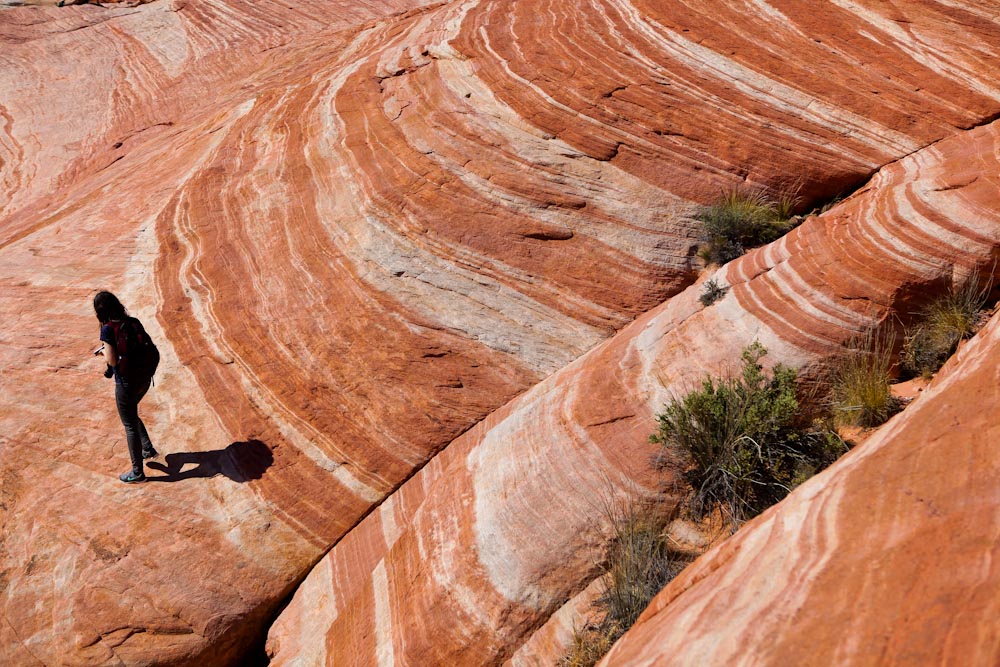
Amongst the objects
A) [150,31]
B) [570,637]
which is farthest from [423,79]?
[150,31]

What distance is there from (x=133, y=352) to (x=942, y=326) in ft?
18.5

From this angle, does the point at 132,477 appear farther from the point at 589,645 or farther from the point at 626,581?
the point at 626,581

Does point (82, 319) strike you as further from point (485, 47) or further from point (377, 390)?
point (485, 47)

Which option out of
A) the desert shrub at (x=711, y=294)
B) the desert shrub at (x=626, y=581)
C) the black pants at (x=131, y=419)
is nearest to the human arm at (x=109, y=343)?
the black pants at (x=131, y=419)

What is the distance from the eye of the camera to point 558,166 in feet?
21.5

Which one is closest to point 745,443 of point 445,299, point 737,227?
point 737,227

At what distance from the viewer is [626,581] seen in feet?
13.1

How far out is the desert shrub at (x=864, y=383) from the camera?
4461 mm

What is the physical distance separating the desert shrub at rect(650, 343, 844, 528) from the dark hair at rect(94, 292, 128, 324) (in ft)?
12.9

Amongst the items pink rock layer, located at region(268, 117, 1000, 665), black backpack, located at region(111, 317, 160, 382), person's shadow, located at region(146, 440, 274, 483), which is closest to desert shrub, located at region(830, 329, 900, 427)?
pink rock layer, located at region(268, 117, 1000, 665)

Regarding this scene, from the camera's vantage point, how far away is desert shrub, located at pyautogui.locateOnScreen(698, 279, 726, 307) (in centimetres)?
520

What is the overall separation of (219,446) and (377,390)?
4.20 feet

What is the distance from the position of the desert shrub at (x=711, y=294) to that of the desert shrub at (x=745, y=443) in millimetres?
776

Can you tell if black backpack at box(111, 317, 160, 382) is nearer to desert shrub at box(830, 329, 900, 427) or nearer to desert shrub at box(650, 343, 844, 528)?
desert shrub at box(650, 343, 844, 528)
